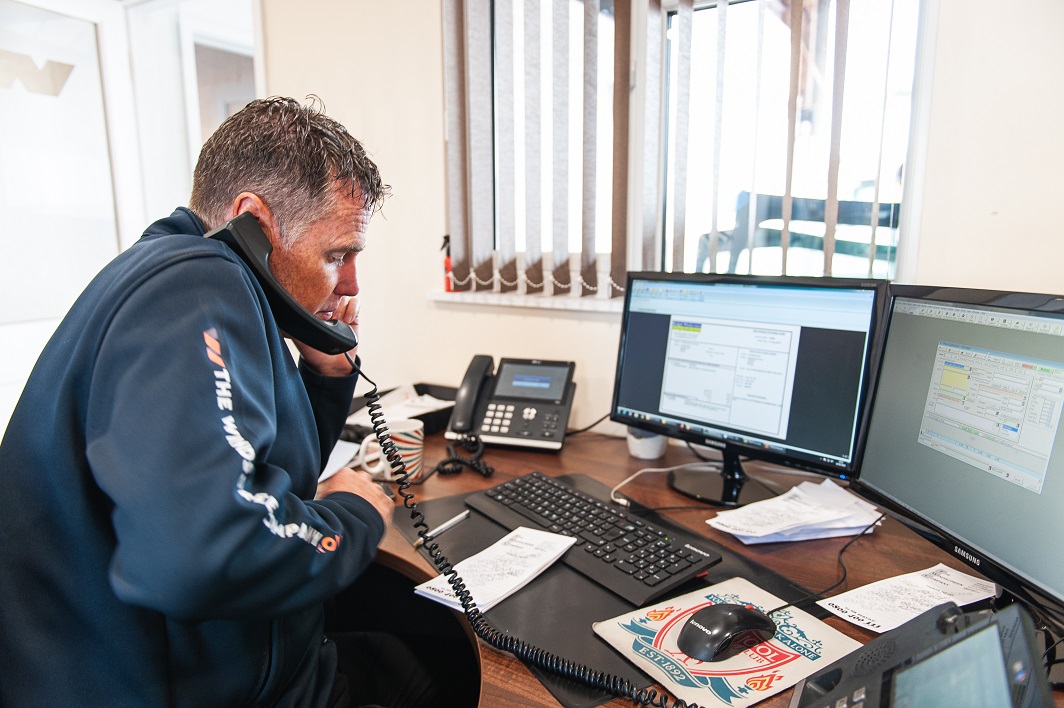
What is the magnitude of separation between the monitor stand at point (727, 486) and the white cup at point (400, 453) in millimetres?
543

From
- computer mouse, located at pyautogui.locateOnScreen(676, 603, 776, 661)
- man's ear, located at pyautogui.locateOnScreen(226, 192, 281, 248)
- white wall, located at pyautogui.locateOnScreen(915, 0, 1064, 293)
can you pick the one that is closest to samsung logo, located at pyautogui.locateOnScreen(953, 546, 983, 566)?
computer mouse, located at pyautogui.locateOnScreen(676, 603, 776, 661)

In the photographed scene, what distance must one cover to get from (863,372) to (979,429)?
0.96ft

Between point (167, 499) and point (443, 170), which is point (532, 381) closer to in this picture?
point (443, 170)

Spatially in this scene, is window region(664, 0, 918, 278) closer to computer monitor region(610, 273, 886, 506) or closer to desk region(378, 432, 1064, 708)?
computer monitor region(610, 273, 886, 506)

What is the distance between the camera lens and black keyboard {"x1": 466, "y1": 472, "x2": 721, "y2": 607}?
37.4 inches

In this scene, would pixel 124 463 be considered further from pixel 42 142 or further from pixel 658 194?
pixel 42 142

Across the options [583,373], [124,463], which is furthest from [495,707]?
[583,373]

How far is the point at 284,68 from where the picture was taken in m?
2.25

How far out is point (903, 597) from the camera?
0.92 m

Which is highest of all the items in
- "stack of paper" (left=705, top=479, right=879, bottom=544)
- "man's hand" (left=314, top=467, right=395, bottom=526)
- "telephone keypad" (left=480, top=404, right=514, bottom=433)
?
"man's hand" (left=314, top=467, right=395, bottom=526)

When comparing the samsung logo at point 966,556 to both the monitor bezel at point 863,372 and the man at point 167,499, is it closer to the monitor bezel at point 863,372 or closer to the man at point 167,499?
the monitor bezel at point 863,372

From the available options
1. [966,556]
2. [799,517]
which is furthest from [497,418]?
[966,556]

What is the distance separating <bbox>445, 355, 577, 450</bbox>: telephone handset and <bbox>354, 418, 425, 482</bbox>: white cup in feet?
0.73

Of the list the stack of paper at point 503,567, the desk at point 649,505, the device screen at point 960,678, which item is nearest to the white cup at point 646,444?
the desk at point 649,505
